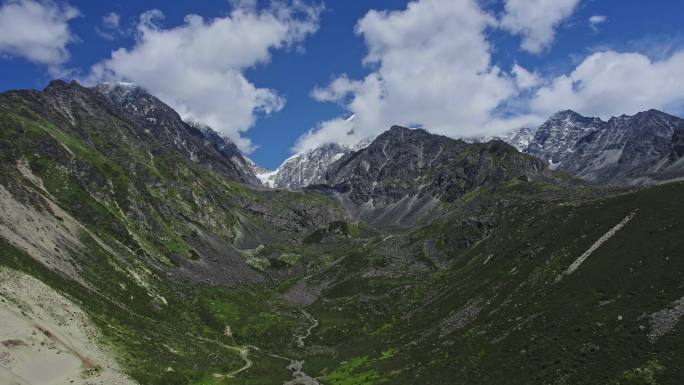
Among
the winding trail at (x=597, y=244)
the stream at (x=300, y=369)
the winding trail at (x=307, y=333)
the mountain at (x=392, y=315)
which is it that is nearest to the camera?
the mountain at (x=392, y=315)

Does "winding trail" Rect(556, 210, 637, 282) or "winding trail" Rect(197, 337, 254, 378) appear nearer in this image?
"winding trail" Rect(556, 210, 637, 282)

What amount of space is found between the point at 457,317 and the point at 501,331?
79.4 ft

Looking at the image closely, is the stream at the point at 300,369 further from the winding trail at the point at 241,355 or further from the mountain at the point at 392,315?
the winding trail at the point at 241,355

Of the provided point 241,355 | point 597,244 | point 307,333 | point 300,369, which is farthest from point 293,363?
point 597,244

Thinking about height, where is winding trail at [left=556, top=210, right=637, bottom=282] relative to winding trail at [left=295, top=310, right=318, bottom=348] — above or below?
below

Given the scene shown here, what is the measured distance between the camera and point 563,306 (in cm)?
8225

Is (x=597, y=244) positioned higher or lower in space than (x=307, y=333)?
lower

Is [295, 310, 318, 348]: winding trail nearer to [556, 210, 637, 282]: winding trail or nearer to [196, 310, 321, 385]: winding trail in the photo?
[196, 310, 321, 385]: winding trail

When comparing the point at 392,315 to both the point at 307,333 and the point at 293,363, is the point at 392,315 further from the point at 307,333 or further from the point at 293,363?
the point at 293,363

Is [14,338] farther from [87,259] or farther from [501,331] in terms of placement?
[501,331]

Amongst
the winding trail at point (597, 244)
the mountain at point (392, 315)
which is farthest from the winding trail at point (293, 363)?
the winding trail at point (597, 244)

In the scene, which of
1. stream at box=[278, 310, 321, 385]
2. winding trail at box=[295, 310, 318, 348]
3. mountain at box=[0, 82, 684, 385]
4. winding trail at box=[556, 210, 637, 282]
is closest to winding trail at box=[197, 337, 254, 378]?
mountain at box=[0, 82, 684, 385]

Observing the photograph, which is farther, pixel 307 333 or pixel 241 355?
pixel 307 333

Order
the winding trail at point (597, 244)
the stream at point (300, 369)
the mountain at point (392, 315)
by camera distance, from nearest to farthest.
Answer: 1. the mountain at point (392, 315)
2. the winding trail at point (597, 244)
3. the stream at point (300, 369)
